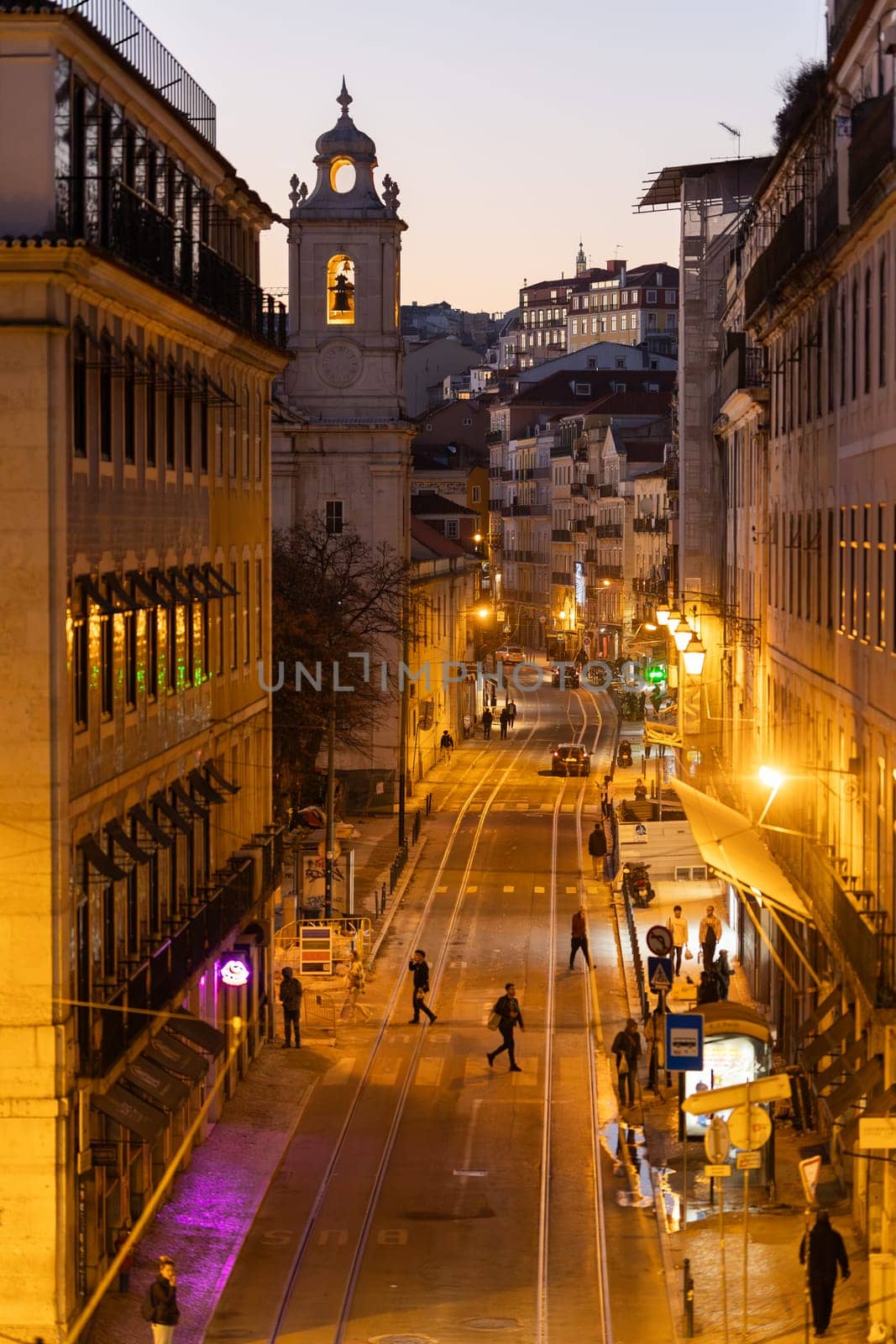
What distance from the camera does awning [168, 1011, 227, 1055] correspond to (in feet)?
97.5

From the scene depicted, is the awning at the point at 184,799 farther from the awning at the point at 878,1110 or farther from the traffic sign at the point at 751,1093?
the awning at the point at 878,1110

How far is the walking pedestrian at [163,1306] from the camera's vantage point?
76.0ft

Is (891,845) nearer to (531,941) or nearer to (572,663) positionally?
(531,941)

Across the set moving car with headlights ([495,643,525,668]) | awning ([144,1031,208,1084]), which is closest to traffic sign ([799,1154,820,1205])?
awning ([144,1031,208,1084])

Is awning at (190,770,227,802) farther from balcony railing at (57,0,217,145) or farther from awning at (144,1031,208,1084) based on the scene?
balcony railing at (57,0,217,145)

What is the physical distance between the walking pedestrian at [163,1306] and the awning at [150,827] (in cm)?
605

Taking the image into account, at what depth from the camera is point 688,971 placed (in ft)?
153

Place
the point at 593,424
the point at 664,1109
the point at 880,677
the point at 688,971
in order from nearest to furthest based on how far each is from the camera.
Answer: the point at 880,677, the point at 664,1109, the point at 688,971, the point at 593,424

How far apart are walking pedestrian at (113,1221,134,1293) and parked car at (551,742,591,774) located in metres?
57.0

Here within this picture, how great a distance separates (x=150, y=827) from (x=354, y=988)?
54.7ft

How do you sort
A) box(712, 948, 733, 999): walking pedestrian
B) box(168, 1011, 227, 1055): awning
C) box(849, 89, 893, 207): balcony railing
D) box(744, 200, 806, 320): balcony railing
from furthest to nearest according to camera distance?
box(712, 948, 733, 999): walking pedestrian → box(744, 200, 806, 320): balcony railing → box(168, 1011, 227, 1055): awning → box(849, 89, 893, 207): balcony railing

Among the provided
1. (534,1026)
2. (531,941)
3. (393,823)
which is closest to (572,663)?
(393,823)

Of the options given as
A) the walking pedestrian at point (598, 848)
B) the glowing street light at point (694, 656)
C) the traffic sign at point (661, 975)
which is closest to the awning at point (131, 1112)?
the traffic sign at point (661, 975)

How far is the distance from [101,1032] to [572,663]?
116 metres
